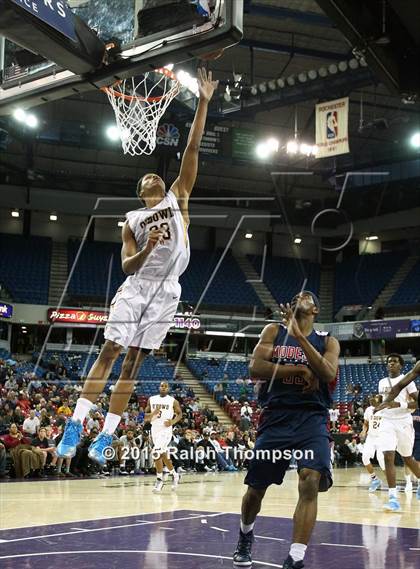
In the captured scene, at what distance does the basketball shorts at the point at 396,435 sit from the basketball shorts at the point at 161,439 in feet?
13.5

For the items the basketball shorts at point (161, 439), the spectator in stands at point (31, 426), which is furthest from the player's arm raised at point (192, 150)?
the spectator in stands at point (31, 426)

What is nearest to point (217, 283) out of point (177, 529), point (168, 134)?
point (168, 134)

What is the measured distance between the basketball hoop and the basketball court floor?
356 cm

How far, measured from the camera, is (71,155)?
94.4 feet

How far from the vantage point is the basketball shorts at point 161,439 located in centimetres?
1298

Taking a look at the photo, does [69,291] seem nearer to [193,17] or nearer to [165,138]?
[165,138]

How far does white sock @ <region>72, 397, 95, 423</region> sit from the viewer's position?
3.82 metres

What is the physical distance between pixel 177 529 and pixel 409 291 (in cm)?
2467

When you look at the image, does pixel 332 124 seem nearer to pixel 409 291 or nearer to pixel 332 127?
pixel 332 127

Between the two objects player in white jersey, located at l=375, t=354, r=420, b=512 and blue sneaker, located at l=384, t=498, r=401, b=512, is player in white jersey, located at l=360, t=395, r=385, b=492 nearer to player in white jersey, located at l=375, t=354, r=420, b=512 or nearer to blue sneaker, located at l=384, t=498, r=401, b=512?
player in white jersey, located at l=375, t=354, r=420, b=512

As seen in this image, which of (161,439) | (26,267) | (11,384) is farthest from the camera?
(26,267)

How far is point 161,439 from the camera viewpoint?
1320cm

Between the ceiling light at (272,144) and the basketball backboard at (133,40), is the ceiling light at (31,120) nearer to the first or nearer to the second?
the ceiling light at (272,144)

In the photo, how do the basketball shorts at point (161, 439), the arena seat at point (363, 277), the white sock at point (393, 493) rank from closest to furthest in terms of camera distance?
the white sock at point (393, 493)
the basketball shorts at point (161, 439)
the arena seat at point (363, 277)
